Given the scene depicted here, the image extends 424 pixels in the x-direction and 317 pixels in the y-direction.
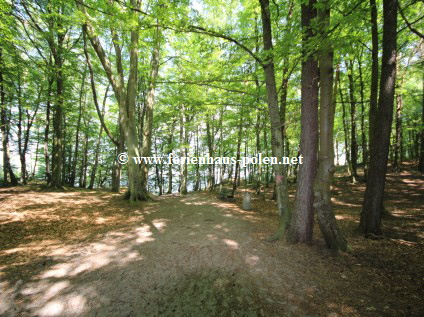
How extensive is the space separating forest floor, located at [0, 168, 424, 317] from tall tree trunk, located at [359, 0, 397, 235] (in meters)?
0.70

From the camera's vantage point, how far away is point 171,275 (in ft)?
10.8

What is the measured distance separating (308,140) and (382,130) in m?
2.28

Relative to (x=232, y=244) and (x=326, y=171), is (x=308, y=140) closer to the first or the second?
(x=326, y=171)

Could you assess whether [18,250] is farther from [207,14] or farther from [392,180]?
[392,180]

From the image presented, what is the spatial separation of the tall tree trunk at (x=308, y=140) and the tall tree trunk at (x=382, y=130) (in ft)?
6.34

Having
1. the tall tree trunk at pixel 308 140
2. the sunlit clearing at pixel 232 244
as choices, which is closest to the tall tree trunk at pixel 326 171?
the tall tree trunk at pixel 308 140

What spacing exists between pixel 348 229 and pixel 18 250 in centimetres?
882

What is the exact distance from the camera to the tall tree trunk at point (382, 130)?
→ 468 centimetres

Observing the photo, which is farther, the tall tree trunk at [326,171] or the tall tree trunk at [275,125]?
the tall tree trunk at [275,125]

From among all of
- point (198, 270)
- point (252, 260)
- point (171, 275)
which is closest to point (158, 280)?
point (171, 275)

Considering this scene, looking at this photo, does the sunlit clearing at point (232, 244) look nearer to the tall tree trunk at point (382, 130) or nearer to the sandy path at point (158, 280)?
the sandy path at point (158, 280)

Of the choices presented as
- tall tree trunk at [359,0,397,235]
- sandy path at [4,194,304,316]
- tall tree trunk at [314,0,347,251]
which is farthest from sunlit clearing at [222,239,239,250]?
tall tree trunk at [359,0,397,235]

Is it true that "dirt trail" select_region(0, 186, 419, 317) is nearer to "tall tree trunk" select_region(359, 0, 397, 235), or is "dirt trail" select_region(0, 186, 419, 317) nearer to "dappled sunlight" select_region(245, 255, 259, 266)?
"dappled sunlight" select_region(245, 255, 259, 266)

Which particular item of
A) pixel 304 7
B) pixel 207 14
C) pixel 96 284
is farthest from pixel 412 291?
pixel 207 14
